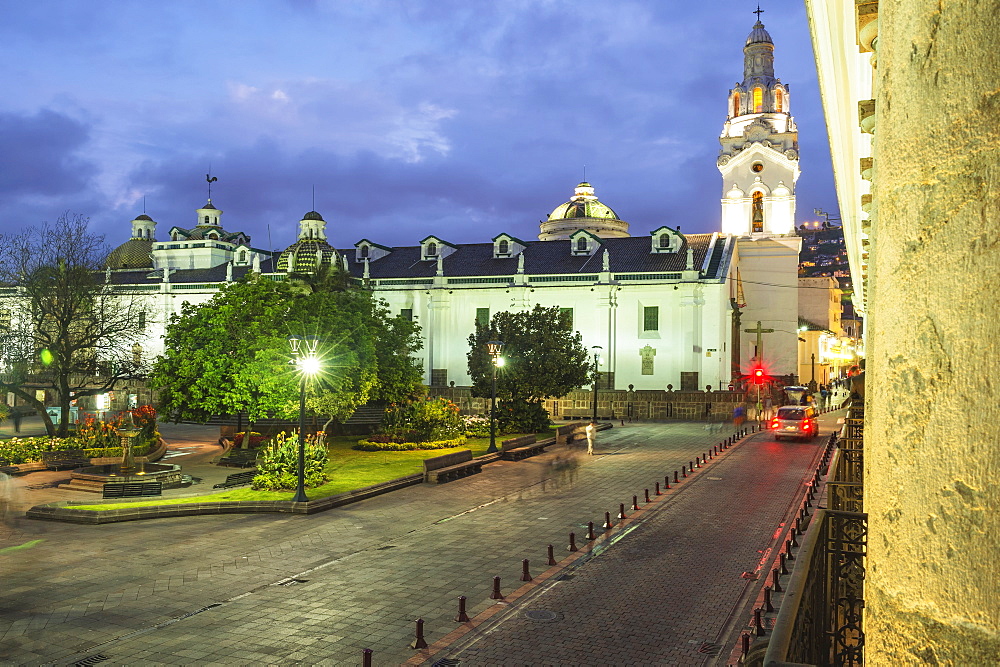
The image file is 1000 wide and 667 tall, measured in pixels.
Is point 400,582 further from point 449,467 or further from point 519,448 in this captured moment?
point 519,448

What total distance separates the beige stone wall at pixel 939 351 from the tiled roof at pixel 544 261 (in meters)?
48.2

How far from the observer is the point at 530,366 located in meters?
34.2

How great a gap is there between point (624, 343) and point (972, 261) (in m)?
48.4

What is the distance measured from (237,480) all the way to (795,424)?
21.8 meters

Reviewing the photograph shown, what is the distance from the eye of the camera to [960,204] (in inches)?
82.3

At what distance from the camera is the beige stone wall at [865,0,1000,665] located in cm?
204

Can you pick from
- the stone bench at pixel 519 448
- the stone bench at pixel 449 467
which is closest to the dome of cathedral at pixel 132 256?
the stone bench at pixel 519 448

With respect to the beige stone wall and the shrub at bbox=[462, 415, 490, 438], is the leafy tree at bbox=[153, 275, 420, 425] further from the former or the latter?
the beige stone wall

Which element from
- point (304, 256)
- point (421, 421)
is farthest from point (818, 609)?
point (304, 256)

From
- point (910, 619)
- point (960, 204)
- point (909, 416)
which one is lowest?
point (910, 619)

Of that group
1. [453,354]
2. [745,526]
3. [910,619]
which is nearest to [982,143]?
[910,619]

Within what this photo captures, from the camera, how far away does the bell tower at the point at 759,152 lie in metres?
55.1

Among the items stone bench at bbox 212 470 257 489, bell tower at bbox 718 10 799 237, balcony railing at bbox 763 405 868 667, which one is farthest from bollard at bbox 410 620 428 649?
bell tower at bbox 718 10 799 237

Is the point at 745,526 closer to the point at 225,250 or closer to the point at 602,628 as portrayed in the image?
the point at 602,628
